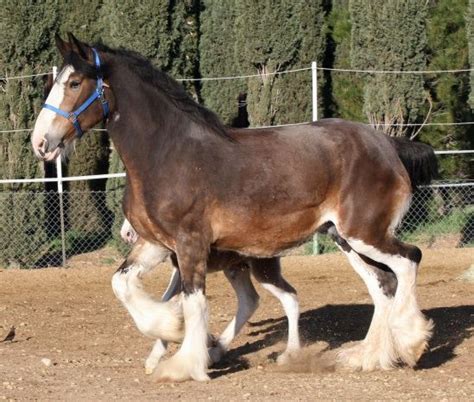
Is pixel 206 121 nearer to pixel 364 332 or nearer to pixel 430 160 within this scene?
pixel 430 160

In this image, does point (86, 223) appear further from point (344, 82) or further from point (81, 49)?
point (81, 49)

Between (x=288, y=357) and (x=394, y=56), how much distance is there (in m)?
10.0

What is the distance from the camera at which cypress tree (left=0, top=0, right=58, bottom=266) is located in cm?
1648

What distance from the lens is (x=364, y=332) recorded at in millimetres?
9773

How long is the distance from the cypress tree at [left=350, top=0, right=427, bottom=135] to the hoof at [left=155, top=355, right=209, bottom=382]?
1041 cm

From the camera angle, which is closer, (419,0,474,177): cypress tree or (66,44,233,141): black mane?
(66,44,233,141): black mane

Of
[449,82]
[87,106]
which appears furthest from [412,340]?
[449,82]

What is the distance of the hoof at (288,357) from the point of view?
8336 millimetres

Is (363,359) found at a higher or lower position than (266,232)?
lower

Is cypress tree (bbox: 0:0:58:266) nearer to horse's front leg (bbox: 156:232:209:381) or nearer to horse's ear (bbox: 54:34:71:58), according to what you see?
horse's ear (bbox: 54:34:71:58)

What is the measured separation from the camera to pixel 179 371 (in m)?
7.41

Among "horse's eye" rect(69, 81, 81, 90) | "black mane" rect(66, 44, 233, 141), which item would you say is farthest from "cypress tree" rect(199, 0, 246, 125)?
"horse's eye" rect(69, 81, 81, 90)

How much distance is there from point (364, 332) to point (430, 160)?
6.25 ft

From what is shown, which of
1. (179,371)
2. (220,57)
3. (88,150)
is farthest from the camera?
(220,57)
